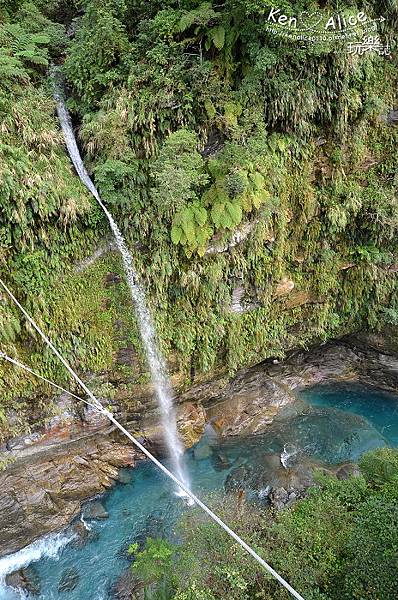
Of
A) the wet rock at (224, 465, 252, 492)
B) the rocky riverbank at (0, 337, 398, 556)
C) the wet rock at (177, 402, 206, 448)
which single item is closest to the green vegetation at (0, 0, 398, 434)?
the rocky riverbank at (0, 337, 398, 556)

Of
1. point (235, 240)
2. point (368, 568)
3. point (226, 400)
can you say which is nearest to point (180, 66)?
point (235, 240)

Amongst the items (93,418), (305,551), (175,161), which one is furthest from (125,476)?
(175,161)

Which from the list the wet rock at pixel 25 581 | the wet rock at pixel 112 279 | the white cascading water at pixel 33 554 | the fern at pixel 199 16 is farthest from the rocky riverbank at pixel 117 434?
the fern at pixel 199 16

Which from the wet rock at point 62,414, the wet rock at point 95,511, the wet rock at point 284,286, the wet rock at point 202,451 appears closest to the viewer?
the wet rock at point 62,414

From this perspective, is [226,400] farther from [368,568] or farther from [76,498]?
[368,568]

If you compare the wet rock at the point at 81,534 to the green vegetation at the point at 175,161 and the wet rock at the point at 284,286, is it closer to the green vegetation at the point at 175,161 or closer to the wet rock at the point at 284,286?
the green vegetation at the point at 175,161
